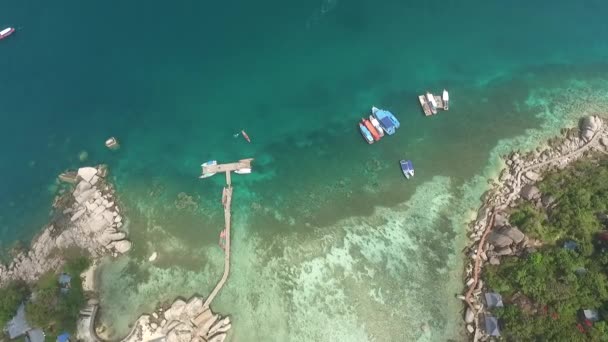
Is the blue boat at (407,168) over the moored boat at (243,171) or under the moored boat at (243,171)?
under

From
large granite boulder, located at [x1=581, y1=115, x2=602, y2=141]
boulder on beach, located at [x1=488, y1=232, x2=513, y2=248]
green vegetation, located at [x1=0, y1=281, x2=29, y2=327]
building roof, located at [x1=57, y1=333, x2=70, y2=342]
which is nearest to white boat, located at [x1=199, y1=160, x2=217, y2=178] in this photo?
building roof, located at [x1=57, y1=333, x2=70, y2=342]

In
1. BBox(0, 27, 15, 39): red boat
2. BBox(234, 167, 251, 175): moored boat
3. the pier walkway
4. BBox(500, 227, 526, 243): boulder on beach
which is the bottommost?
BBox(500, 227, 526, 243): boulder on beach

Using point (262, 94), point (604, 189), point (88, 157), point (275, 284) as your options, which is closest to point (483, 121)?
point (604, 189)

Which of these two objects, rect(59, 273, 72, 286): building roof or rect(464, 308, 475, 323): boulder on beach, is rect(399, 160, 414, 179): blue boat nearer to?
rect(464, 308, 475, 323): boulder on beach

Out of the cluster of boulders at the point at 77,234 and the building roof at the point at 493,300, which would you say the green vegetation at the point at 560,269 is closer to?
the building roof at the point at 493,300

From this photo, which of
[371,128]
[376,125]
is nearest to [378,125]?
[376,125]

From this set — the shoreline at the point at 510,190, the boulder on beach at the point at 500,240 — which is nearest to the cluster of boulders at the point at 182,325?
the shoreline at the point at 510,190
